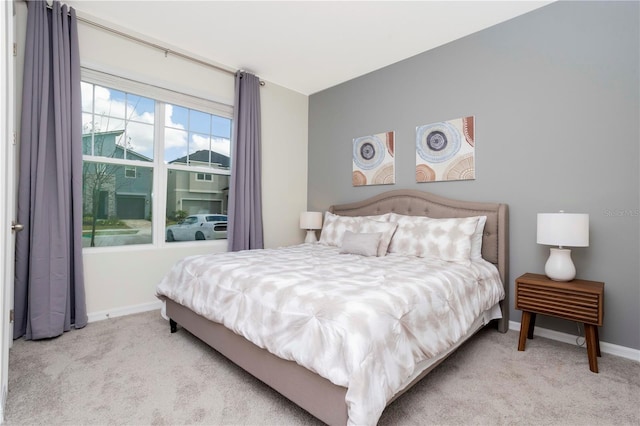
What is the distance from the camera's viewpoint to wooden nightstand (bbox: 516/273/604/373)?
6.53 feet

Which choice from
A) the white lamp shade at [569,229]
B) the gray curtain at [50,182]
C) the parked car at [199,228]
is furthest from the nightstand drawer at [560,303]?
the gray curtain at [50,182]

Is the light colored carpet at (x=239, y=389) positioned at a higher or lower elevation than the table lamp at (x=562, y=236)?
lower

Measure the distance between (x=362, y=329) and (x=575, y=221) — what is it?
71.0 inches

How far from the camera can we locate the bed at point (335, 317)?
127 centimetres

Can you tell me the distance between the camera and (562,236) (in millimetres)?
2137

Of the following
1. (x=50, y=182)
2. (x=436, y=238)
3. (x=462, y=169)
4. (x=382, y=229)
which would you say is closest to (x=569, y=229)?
(x=436, y=238)

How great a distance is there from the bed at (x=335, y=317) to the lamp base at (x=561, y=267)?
397mm

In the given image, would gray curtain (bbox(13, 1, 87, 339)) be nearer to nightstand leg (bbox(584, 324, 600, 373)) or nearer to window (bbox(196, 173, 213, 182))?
window (bbox(196, 173, 213, 182))

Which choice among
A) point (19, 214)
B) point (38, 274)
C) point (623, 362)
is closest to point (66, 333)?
point (38, 274)

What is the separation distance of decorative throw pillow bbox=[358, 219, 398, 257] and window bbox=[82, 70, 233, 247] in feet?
5.67

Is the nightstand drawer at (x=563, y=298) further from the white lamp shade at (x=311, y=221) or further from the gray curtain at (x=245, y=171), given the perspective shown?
the gray curtain at (x=245, y=171)

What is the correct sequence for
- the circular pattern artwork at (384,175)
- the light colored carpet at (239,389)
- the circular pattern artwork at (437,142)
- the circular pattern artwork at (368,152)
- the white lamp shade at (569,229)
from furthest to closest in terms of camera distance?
the circular pattern artwork at (368,152) → the circular pattern artwork at (384,175) → the circular pattern artwork at (437,142) → the white lamp shade at (569,229) → the light colored carpet at (239,389)

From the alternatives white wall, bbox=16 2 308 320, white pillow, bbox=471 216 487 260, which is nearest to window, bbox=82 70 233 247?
white wall, bbox=16 2 308 320

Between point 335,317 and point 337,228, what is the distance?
2.17m
